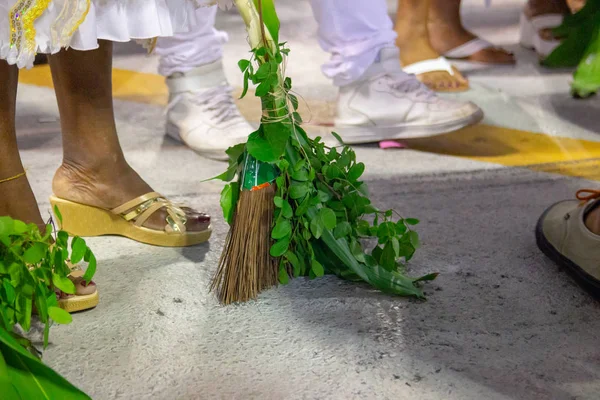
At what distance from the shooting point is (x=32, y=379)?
0.96m

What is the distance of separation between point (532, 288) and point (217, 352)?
595 millimetres

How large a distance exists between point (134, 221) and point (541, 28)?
2.13 metres

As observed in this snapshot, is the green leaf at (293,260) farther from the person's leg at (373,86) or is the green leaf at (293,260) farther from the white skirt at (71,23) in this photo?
the person's leg at (373,86)

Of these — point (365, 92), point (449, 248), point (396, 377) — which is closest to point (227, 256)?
point (396, 377)

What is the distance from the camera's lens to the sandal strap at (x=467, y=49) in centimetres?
300

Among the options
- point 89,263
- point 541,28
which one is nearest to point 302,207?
point 89,263

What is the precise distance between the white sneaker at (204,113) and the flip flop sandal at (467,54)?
1.17m

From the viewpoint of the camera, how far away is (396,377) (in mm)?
1122

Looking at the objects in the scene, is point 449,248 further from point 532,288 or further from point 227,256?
point 227,256

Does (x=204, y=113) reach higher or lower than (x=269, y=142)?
lower

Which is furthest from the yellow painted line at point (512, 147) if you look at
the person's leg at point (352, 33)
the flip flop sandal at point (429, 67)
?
the flip flop sandal at point (429, 67)

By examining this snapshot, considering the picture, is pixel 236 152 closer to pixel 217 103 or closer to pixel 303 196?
pixel 303 196

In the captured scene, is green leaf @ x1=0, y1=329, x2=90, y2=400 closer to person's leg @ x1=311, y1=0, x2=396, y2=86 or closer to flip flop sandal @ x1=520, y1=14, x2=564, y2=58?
person's leg @ x1=311, y1=0, x2=396, y2=86

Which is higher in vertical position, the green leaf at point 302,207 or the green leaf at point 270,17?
the green leaf at point 270,17
